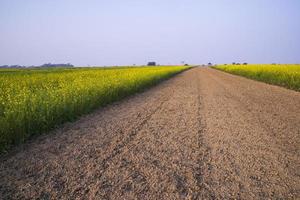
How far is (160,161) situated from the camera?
5.75 meters

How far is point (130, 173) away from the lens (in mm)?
5176

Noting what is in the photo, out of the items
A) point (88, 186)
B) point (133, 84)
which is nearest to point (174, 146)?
point (88, 186)

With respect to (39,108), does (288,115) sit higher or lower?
lower

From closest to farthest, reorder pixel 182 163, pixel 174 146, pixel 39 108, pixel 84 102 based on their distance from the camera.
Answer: pixel 182 163
pixel 174 146
pixel 39 108
pixel 84 102

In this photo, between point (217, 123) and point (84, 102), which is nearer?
point (217, 123)

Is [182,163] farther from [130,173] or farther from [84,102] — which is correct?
[84,102]

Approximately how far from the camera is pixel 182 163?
5629 millimetres

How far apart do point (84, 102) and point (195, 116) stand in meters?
3.90

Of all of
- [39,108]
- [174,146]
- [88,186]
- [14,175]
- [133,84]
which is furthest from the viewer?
[133,84]

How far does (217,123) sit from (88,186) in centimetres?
524

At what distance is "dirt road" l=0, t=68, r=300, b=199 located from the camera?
14.8 ft

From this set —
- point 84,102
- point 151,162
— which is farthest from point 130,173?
point 84,102

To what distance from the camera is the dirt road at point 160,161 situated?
14.8 feet

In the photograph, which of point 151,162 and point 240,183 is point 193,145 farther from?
point 240,183
